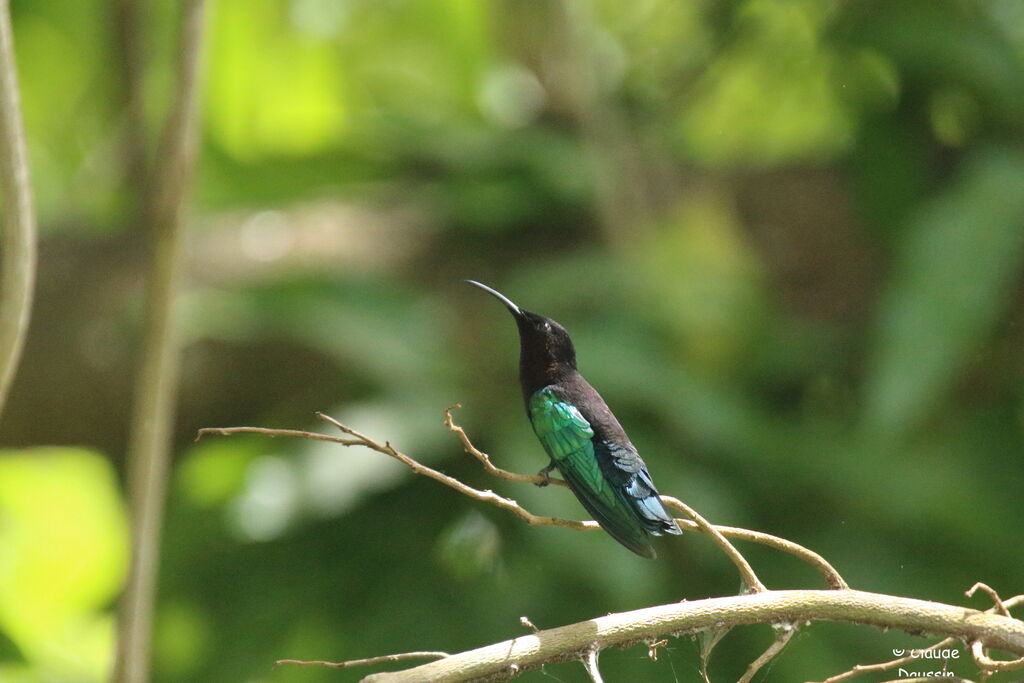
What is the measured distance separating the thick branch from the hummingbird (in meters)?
0.07

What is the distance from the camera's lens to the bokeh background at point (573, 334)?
2.79 m

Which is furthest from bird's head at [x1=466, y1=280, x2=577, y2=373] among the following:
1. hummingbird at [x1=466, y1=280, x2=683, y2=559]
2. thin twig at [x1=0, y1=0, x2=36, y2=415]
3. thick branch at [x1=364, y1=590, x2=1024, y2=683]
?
thin twig at [x1=0, y1=0, x2=36, y2=415]

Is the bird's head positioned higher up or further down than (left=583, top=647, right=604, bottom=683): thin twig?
higher up

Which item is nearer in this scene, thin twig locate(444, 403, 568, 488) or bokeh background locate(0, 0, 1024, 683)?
thin twig locate(444, 403, 568, 488)

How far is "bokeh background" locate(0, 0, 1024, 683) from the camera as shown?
9.16ft

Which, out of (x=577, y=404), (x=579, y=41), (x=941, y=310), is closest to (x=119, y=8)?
(x=579, y=41)

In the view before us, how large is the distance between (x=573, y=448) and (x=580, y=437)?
1 cm

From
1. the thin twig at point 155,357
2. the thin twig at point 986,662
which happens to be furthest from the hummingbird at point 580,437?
the thin twig at point 155,357

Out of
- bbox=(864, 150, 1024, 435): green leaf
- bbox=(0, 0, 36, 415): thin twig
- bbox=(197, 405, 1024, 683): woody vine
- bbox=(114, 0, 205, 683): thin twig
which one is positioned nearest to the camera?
bbox=(197, 405, 1024, 683): woody vine

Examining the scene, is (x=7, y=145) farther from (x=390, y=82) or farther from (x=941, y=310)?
(x=390, y=82)

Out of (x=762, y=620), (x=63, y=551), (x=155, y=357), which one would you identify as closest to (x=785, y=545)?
(x=762, y=620)

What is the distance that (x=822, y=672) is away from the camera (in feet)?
7.66

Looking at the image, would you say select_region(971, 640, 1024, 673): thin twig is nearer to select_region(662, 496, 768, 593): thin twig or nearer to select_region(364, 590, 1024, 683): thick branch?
select_region(364, 590, 1024, 683): thick branch

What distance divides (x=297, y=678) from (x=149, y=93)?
8.77 feet
